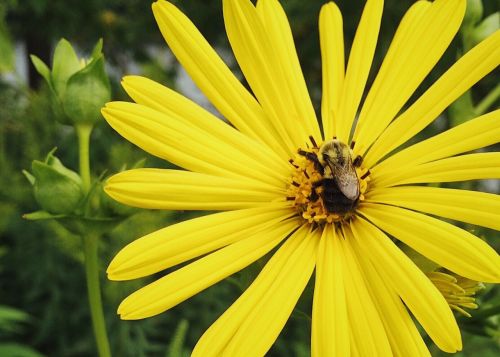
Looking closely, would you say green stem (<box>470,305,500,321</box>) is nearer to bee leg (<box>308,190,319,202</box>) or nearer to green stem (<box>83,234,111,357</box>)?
bee leg (<box>308,190,319,202</box>)

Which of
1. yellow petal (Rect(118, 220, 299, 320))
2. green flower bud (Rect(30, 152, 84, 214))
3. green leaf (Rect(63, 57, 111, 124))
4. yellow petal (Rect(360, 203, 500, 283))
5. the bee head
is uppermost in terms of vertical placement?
green leaf (Rect(63, 57, 111, 124))

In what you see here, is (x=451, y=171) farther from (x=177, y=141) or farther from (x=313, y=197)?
(x=177, y=141)

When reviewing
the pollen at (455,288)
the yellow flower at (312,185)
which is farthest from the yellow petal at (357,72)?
the pollen at (455,288)

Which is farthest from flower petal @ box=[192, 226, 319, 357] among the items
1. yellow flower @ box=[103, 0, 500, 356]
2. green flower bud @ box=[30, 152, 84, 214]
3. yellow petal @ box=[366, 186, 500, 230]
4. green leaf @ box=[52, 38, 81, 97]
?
green leaf @ box=[52, 38, 81, 97]

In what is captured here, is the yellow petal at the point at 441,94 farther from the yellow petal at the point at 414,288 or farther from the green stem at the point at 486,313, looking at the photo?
the green stem at the point at 486,313

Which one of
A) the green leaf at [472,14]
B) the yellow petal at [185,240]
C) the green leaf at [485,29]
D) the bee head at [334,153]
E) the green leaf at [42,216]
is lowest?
the yellow petal at [185,240]

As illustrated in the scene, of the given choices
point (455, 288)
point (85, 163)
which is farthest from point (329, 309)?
point (85, 163)

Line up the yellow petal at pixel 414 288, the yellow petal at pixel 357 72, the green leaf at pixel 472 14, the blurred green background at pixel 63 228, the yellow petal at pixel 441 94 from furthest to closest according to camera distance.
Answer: the blurred green background at pixel 63 228
the green leaf at pixel 472 14
the yellow petal at pixel 357 72
the yellow petal at pixel 441 94
the yellow petal at pixel 414 288
